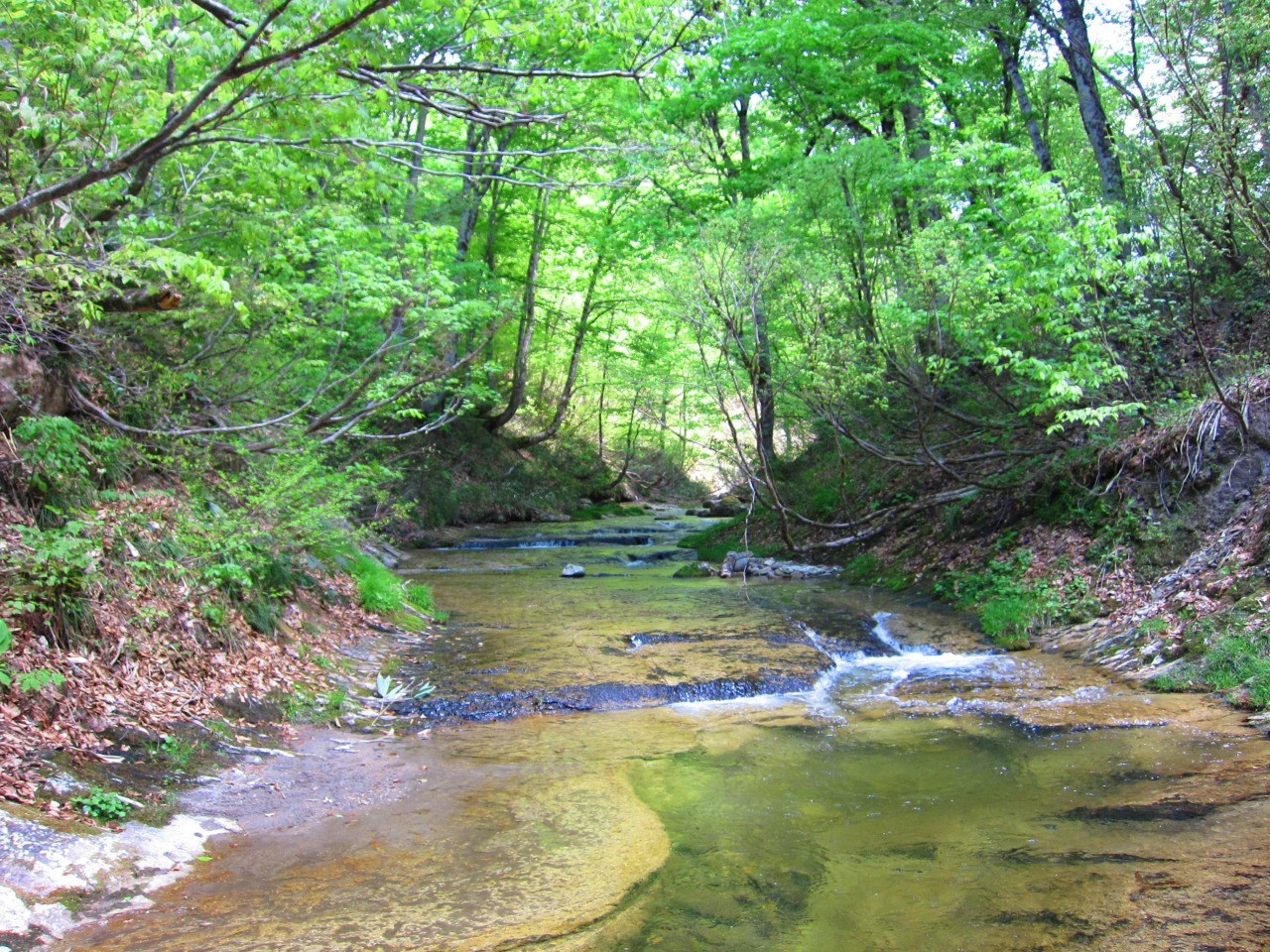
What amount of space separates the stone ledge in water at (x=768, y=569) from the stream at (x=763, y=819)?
15.9 ft

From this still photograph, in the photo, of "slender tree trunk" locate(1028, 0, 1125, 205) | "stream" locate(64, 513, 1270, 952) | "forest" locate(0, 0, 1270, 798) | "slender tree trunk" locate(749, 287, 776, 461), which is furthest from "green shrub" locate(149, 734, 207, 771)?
"slender tree trunk" locate(1028, 0, 1125, 205)

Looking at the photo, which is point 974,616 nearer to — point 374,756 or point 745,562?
point 745,562

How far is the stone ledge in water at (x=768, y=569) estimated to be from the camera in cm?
1412

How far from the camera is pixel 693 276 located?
37.6ft

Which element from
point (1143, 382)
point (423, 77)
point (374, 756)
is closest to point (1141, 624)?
point (1143, 382)

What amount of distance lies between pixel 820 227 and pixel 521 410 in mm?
18224

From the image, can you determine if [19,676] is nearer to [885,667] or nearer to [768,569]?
[885,667]

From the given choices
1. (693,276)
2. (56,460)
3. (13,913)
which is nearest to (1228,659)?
(693,276)

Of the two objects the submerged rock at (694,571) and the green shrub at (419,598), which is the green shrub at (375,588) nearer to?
the green shrub at (419,598)

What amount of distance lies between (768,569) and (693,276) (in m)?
5.64

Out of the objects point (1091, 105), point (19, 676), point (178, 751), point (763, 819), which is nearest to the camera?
point (19, 676)

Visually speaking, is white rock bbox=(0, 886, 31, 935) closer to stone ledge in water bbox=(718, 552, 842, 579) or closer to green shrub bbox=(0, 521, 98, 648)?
green shrub bbox=(0, 521, 98, 648)

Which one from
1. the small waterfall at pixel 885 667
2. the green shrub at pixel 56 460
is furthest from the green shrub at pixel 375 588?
the small waterfall at pixel 885 667

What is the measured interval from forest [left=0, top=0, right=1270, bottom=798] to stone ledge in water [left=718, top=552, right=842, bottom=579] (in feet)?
1.78
